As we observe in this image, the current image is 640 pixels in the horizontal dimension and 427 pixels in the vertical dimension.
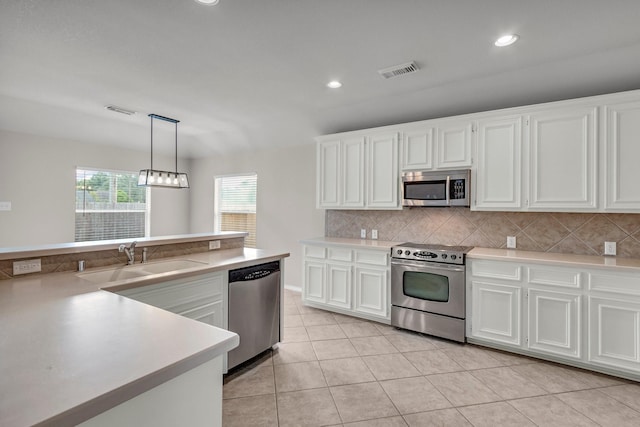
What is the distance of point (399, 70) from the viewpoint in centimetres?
285

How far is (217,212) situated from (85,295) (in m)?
4.73

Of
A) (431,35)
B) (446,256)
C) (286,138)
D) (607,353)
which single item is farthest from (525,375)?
(286,138)

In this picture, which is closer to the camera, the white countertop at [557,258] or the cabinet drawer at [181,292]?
the cabinet drawer at [181,292]

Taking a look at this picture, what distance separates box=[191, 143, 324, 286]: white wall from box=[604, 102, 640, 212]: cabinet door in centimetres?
332

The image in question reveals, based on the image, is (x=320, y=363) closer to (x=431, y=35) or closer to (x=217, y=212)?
(x=431, y=35)

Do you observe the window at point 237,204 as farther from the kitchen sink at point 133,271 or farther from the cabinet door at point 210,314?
the cabinet door at point 210,314

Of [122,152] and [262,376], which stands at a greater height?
[122,152]

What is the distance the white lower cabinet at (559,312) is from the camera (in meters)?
2.52

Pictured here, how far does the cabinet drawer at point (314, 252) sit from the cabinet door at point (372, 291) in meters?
0.53

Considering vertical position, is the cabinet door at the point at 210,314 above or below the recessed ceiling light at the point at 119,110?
below

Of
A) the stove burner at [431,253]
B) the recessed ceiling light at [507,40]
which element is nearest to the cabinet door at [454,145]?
the stove burner at [431,253]

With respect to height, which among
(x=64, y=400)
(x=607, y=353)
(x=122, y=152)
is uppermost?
(x=122, y=152)

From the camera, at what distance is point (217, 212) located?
6324 millimetres

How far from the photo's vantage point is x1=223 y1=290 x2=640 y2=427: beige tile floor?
6.89 ft
